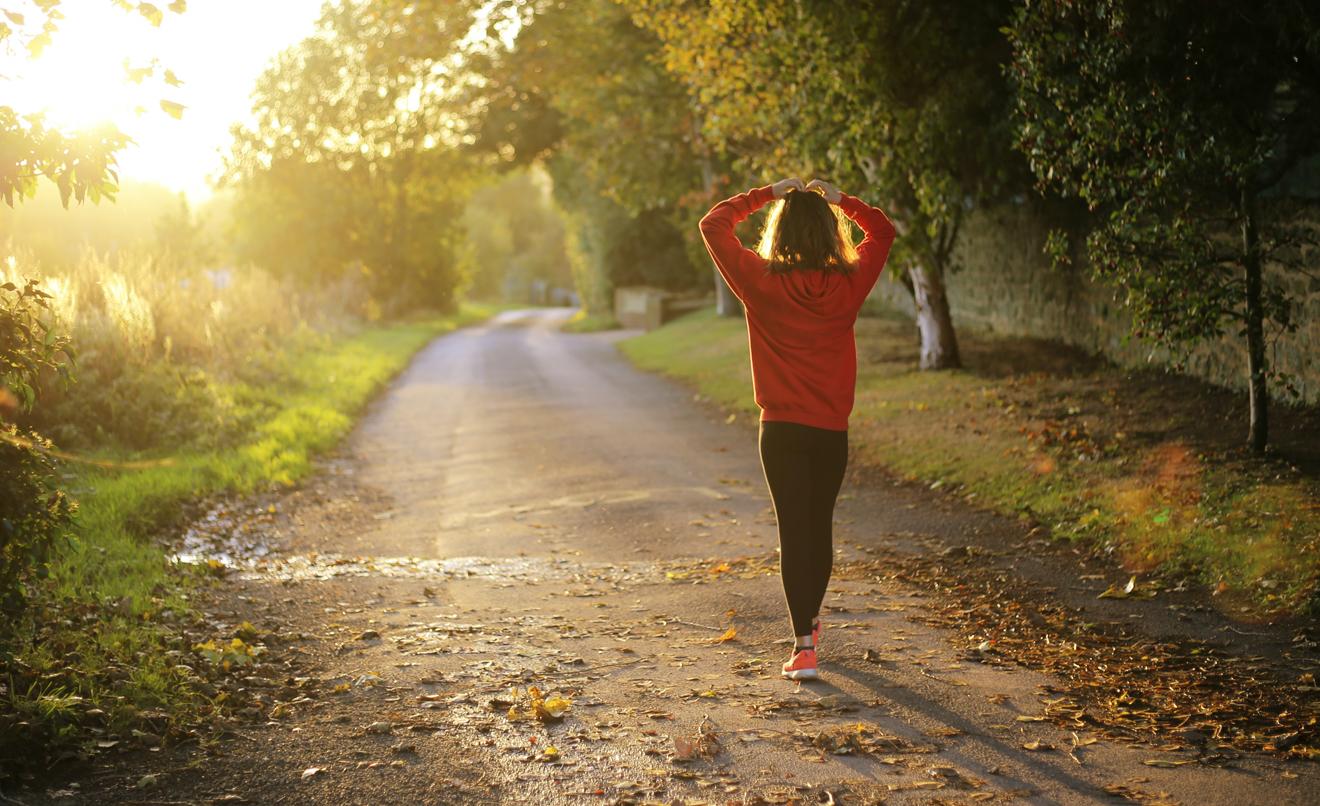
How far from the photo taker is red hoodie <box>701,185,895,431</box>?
5863mm

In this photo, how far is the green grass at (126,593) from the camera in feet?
18.1

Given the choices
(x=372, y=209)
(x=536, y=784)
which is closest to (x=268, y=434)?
(x=536, y=784)

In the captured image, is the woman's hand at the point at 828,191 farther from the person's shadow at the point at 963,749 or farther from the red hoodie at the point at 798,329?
the person's shadow at the point at 963,749

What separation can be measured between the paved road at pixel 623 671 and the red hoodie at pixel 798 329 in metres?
1.31

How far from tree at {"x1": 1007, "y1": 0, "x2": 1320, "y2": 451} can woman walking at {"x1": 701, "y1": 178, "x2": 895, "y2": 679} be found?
4571mm

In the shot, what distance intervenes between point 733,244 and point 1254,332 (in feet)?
19.8

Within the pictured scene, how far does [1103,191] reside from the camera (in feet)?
33.8

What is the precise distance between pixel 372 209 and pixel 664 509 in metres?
38.8

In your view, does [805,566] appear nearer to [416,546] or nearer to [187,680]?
[187,680]

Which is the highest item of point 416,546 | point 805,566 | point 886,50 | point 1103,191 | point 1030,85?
point 886,50

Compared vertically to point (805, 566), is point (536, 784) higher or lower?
lower

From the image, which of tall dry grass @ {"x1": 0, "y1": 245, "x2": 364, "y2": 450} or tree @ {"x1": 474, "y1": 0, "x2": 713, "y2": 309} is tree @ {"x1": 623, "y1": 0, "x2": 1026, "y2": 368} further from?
tall dry grass @ {"x1": 0, "y1": 245, "x2": 364, "y2": 450}

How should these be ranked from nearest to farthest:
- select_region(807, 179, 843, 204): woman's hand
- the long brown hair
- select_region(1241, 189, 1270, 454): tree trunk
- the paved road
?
the paved road → the long brown hair → select_region(807, 179, 843, 204): woman's hand → select_region(1241, 189, 1270, 454): tree trunk

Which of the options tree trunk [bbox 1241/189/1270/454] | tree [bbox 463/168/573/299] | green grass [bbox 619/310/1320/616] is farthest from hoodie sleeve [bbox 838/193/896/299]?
tree [bbox 463/168/573/299]
